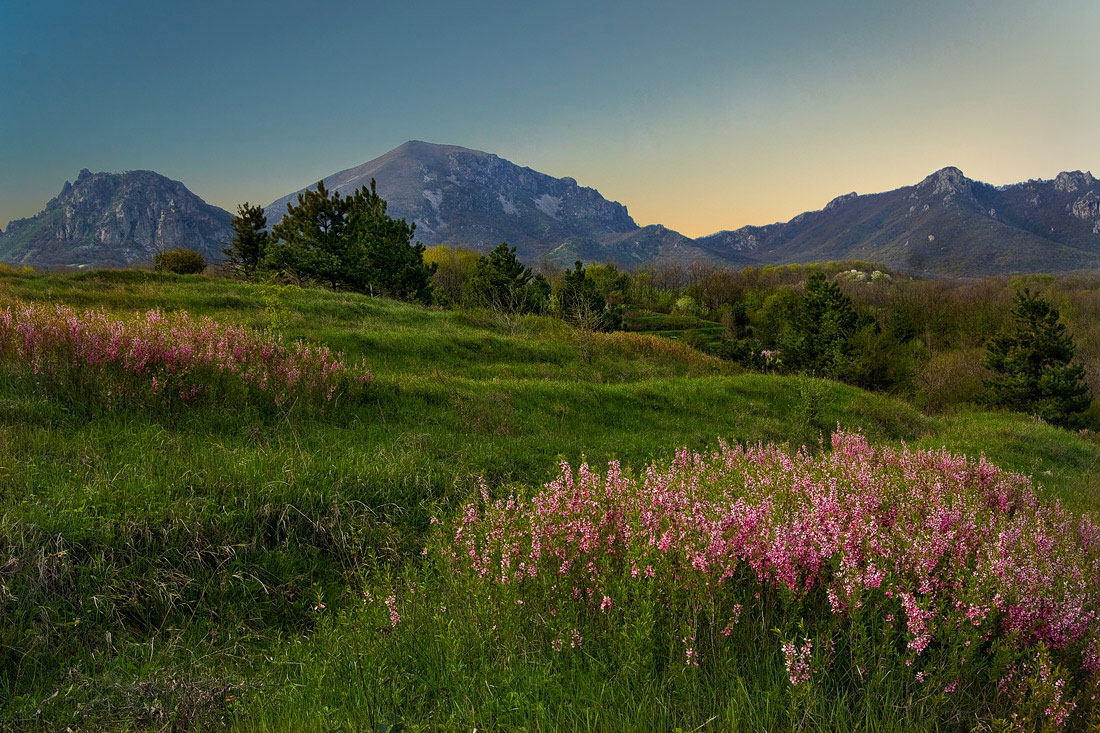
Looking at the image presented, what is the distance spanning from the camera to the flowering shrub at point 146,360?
694 centimetres

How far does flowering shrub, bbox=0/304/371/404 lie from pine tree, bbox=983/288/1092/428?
4567 centimetres

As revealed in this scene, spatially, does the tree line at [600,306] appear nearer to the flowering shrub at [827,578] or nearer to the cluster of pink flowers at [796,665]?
the flowering shrub at [827,578]

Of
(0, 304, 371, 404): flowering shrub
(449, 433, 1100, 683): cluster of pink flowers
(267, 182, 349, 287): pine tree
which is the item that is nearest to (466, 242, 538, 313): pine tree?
(267, 182, 349, 287): pine tree

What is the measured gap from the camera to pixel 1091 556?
3840 millimetres

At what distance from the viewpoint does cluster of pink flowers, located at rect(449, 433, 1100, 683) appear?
249 centimetres

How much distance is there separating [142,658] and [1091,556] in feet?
22.0

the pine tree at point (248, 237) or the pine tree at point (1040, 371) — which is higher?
the pine tree at point (248, 237)

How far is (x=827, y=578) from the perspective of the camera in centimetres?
292

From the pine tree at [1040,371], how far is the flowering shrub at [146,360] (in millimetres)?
45667

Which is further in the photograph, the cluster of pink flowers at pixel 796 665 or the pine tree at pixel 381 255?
the pine tree at pixel 381 255

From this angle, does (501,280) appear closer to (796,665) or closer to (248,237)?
(248,237)

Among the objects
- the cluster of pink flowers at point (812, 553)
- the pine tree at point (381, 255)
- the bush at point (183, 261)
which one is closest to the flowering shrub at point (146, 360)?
the cluster of pink flowers at point (812, 553)

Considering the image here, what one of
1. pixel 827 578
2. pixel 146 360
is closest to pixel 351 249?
pixel 146 360

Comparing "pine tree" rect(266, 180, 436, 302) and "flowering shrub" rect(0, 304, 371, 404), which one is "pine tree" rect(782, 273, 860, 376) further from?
"flowering shrub" rect(0, 304, 371, 404)
